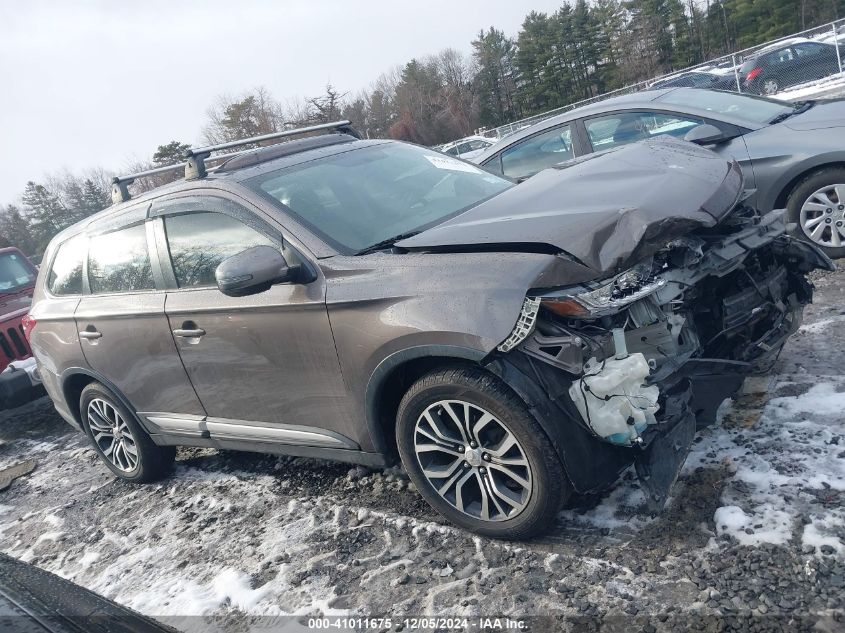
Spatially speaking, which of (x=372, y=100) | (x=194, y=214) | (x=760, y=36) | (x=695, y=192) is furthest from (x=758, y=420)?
(x=372, y=100)

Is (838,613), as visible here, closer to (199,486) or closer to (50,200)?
(199,486)

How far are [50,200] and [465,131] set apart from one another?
133 ft

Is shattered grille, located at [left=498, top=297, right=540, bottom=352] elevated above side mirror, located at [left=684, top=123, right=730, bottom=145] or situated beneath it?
situated beneath

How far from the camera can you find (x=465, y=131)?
57.0 metres

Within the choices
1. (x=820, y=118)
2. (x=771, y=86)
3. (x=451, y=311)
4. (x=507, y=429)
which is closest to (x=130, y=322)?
(x=451, y=311)

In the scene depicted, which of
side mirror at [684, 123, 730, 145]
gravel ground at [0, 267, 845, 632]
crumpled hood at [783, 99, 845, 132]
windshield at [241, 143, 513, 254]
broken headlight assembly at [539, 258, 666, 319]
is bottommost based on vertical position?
gravel ground at [0, 267, 845, 632]

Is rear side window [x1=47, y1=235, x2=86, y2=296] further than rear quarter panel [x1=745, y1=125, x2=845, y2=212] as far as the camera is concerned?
No

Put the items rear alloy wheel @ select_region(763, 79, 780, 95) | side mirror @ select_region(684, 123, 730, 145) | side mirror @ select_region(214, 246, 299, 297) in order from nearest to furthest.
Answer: side mirror @ select_region(214, 246, 299, 297) → side mirror @ select_region(684, 123, 730, 145) → rear alloy wheel @ select_region(763, 79, 780, 95)

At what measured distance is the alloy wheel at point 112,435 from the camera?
4855 millimetres

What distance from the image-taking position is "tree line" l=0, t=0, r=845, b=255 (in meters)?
47.4

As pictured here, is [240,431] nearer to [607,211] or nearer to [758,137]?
[607,211]

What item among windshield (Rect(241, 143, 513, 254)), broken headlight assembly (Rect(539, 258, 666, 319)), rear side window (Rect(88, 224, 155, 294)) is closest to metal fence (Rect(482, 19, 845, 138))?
windshield (Rect(241, 143, 513, 254))

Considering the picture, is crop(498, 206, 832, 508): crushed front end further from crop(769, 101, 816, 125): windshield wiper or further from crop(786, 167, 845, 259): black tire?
crop(769, 101, 816, 125): windshield wiper

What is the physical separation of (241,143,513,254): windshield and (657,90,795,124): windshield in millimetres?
2542
